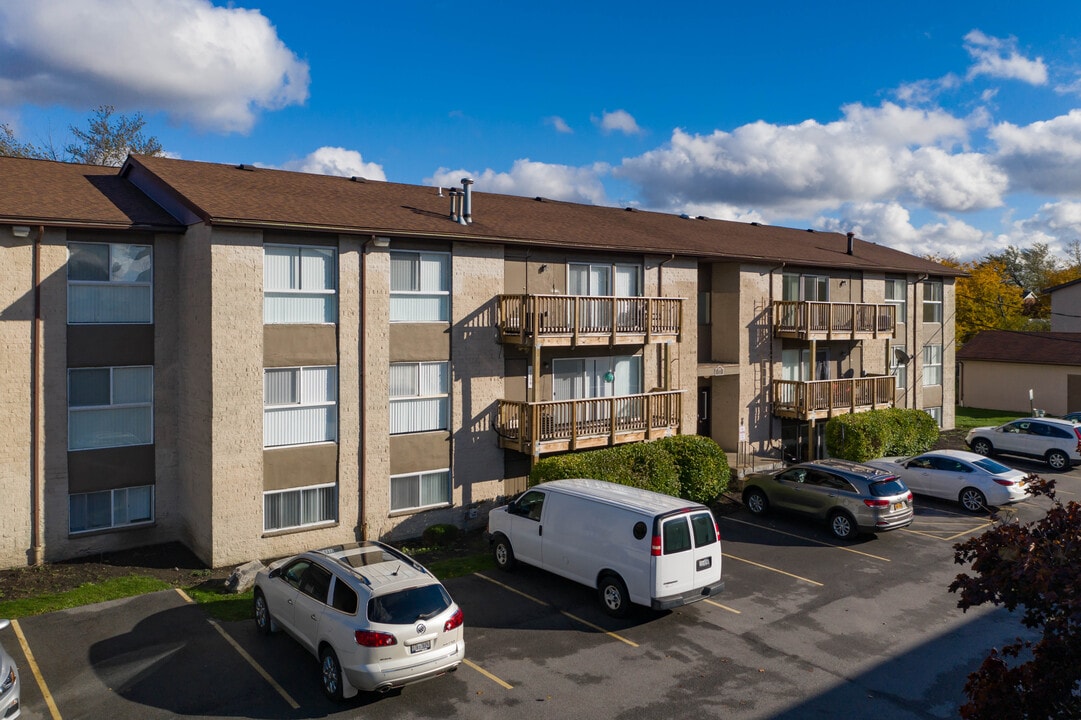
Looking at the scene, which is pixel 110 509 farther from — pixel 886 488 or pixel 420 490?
pixel 886 488

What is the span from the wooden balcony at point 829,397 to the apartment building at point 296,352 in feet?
10.5

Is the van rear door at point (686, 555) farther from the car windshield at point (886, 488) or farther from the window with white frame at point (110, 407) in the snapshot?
the window with white frame at point (110, 407)

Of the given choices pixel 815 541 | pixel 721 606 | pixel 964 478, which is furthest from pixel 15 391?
pixel 964 478

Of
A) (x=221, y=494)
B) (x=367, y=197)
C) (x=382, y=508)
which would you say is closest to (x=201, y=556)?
(x=221, y=494)

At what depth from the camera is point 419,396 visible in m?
17.9

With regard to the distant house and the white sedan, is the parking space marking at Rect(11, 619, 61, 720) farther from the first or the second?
the distant house

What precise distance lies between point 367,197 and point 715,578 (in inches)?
497

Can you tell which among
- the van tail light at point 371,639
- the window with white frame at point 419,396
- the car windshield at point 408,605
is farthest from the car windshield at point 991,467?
the van tail light at point 371,639

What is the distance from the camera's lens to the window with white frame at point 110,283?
15344 millimetres

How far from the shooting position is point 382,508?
17.3 metres

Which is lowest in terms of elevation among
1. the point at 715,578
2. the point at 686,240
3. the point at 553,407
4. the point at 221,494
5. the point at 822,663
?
the point at 822,663

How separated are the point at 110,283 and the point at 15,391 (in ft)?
8.84

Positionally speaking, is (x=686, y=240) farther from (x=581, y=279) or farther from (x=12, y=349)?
(x=12, y=349)

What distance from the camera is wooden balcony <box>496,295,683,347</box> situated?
18.2 meters
